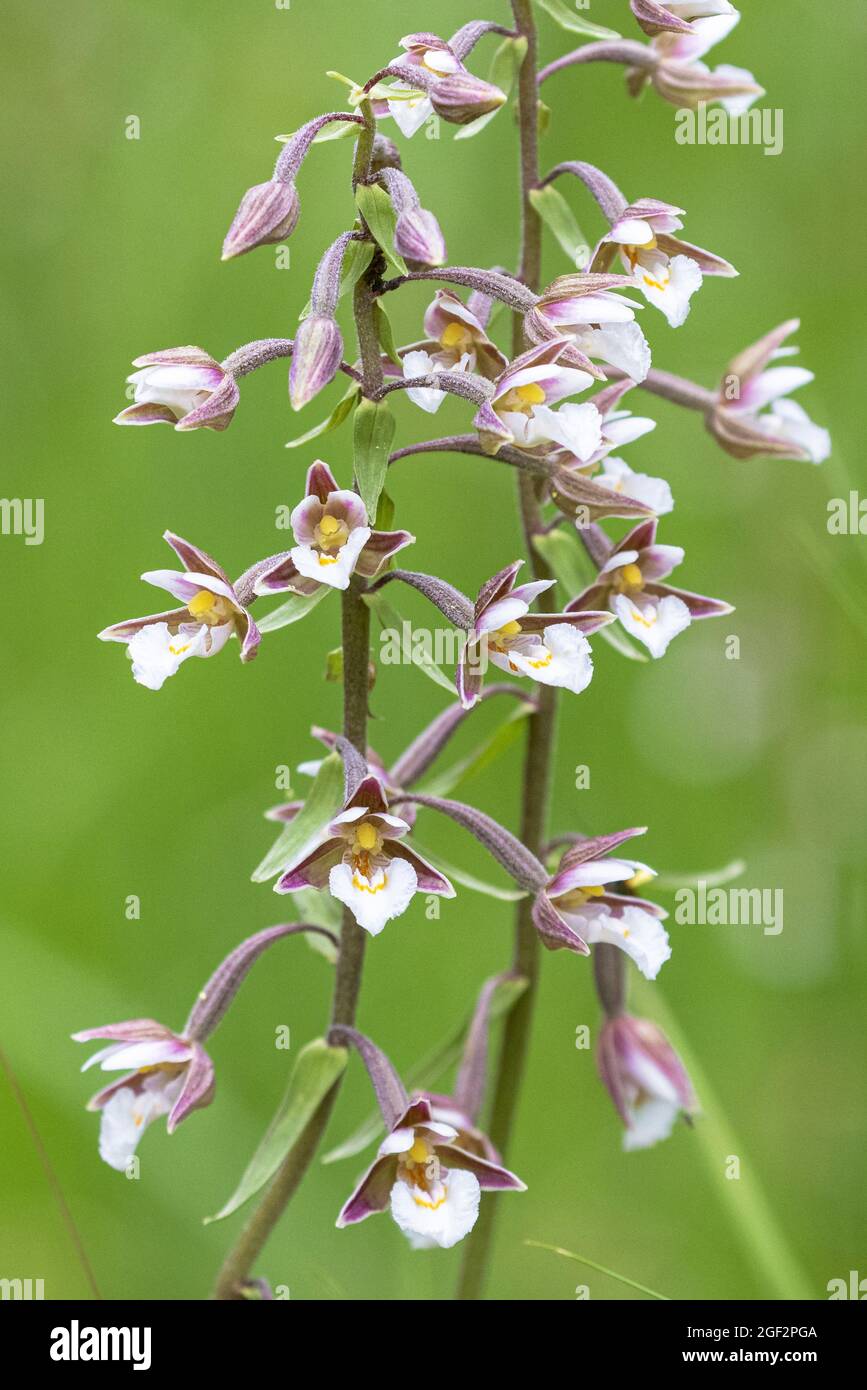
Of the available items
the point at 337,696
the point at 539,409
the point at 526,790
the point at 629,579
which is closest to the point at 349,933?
the point at 526,790

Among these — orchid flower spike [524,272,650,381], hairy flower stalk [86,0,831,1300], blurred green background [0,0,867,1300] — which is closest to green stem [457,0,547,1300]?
hairy flower stalk [86,0,831,1300]

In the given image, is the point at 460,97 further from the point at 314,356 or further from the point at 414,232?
the point at 314,356

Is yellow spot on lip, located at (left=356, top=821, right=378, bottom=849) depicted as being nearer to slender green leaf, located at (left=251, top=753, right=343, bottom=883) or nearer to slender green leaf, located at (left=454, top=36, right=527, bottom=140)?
slender green leaf, located at (left=251, top=753, right=343, bottom=883)

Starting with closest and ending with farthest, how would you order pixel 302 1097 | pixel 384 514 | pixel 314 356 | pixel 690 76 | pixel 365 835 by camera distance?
pixel 314 356 → pixel 365 835 → pixel 384 514 → pixel 302 1097 → pixel 690 76

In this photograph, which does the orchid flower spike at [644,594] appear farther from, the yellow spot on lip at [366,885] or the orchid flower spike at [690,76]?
the orchid flower spike at [690,76]

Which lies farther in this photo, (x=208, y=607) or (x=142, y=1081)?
(x=142, y=1081)
